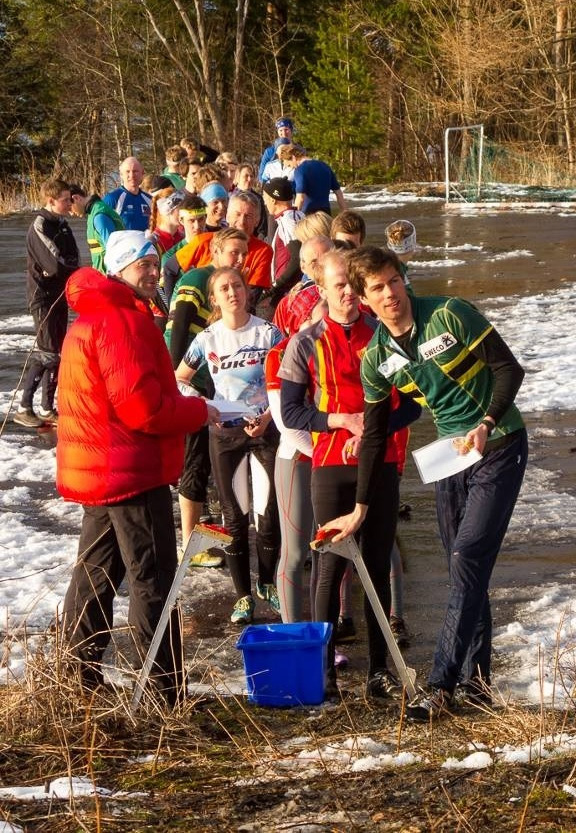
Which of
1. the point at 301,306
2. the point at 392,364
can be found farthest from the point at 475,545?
the point at 301,306

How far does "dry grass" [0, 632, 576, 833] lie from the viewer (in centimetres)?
370

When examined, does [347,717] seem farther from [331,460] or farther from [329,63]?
[329,63]

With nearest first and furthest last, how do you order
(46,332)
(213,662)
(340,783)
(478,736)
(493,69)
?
(340,783) → (478,736) → (213,662) → (46,332) → (493,69)

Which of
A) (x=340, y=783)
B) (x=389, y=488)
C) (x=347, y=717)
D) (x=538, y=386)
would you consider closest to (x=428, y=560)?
(x=389, y=488)

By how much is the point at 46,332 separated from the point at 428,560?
15.9 ft

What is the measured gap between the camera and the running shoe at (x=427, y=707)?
4.59 m

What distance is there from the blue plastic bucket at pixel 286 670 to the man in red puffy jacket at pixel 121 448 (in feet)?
0.94

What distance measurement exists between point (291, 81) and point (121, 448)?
4120 cm

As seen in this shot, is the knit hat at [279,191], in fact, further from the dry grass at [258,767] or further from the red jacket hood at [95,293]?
the dry grass at [258,767]

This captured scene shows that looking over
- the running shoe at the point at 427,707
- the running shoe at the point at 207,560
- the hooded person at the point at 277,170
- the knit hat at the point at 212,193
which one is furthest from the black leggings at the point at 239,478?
the hooded person at the point at 277,170

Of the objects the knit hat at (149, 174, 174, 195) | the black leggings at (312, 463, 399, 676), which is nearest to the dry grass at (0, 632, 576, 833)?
the black leggings at (312, 463, 399, 676)

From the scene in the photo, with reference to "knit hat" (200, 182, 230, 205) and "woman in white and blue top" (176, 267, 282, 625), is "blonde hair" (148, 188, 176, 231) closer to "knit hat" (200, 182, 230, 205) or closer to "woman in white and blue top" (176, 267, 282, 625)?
"knit hat" (200, 182, 230, 205)

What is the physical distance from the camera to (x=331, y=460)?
5301 mm

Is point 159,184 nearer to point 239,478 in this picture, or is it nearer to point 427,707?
point 239,478
